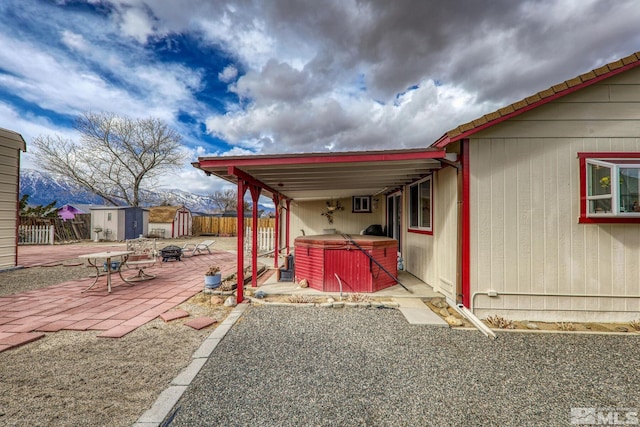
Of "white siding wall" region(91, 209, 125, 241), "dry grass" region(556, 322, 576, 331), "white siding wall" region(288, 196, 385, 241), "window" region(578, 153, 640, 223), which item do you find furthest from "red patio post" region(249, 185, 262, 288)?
"white siding wall" region(91, 209, 125, 241)

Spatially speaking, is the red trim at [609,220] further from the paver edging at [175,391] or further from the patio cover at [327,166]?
the paver edging at [175,391]

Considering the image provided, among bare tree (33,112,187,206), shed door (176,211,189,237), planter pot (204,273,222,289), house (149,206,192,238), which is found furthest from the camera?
bare tree (33,112,187,206)

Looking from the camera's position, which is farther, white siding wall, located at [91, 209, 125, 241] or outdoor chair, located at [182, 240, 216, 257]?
white siding wall, located at [91, 209, 125, 241]

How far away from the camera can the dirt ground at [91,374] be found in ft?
5.91

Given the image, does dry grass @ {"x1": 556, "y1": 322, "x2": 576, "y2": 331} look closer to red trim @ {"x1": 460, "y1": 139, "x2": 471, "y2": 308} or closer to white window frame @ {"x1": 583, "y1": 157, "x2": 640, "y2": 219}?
red trim @ {"x1": 460, "y1": 139, "x2": 471, "y2": 308}

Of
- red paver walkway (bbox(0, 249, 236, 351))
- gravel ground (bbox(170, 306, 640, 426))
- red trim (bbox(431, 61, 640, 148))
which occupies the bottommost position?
red paver walkway (bbox(0, 249, 236, 351))

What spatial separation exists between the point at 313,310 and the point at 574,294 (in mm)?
3822

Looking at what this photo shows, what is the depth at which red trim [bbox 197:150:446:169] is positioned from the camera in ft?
12.2

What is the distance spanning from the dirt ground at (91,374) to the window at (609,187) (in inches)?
218

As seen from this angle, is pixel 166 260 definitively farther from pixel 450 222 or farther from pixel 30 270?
pixel 450 222

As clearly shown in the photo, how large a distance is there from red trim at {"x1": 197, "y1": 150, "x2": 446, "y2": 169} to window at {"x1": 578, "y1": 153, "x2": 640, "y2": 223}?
2.02m

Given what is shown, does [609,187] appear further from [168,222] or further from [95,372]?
[168,222]

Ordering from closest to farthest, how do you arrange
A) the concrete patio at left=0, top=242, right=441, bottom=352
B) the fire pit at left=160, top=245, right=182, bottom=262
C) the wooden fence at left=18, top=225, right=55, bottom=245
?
the concrete patio at left=0, top=242, right=441, bottom=352
the fire pit at left=160, top=245, right=182, bottom=262
the wooden fence at left=18, top=225, right=55, bottom=245

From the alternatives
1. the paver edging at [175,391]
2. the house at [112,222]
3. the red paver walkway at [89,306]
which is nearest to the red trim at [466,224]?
the paver edging at [175,391]
